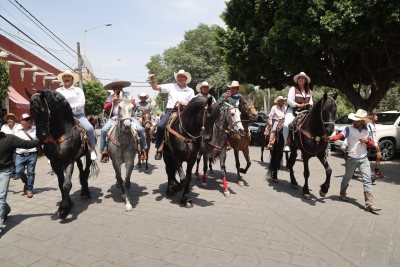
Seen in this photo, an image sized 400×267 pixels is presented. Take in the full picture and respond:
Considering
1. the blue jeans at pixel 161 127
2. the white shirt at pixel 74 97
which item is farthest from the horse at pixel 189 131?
the white shirt at pixel 74 97

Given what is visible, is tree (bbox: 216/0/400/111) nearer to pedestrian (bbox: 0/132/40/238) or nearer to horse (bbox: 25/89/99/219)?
horse (bbox: 25/89/99/219)

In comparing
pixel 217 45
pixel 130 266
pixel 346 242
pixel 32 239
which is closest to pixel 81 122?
pixel 32 239

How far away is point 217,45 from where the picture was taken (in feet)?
56.7

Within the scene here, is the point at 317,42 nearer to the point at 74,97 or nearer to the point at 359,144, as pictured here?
the point at 359,144

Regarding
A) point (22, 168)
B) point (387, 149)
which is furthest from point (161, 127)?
point (387, 149)

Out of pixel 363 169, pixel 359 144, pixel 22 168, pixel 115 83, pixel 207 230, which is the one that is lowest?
pixel 207 230

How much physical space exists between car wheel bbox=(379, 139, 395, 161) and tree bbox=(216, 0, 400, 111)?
374cm

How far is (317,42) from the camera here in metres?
11.7

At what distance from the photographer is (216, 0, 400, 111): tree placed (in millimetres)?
10555

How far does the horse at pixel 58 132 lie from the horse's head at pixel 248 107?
4199 mm

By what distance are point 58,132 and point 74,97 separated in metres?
0.99

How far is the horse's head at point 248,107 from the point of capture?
7139 millimetres

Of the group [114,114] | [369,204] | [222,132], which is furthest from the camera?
[222,132]

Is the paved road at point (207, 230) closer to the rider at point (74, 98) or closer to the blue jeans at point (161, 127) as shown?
the blue jeans at point (161, 127)
